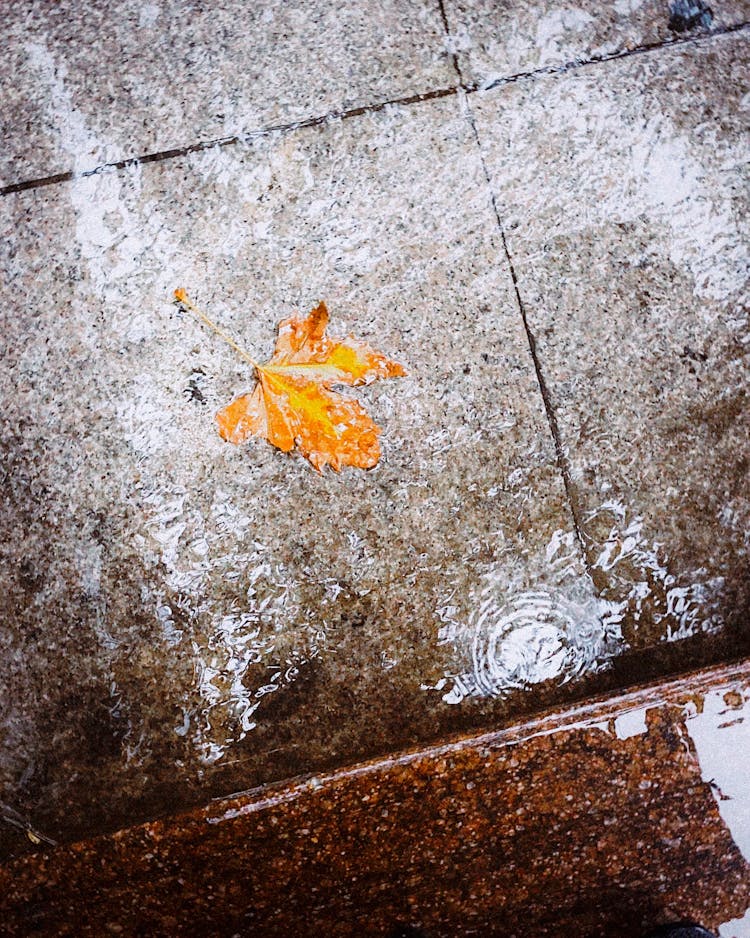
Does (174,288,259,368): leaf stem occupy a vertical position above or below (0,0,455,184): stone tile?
below

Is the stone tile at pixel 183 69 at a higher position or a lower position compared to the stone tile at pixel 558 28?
higher

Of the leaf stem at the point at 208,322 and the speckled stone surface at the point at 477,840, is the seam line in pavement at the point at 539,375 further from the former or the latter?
the leaf stem at the point at 208,322

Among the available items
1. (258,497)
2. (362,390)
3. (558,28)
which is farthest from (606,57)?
(258,497)

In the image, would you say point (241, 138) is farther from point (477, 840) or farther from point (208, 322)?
point (477, 840)

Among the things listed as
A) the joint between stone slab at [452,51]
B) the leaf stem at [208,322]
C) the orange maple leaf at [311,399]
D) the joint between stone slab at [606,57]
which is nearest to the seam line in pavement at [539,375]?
the joint between stone slab at [452,51]

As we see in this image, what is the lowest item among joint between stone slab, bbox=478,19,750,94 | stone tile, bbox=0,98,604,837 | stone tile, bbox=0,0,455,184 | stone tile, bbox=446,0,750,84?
stone tile, bbox=0,98,604,837

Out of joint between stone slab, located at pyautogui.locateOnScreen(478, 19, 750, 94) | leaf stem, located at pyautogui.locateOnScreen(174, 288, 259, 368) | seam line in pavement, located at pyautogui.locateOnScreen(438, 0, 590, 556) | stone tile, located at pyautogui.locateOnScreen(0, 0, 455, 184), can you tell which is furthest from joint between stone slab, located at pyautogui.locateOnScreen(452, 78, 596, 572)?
leaf stem, located at pyautogui.locateOnScreen(174, 288, 259, 368)

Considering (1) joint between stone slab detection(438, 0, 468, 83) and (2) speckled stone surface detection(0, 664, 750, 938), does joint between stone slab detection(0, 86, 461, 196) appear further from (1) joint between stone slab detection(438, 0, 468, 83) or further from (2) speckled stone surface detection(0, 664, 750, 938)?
(2) speckled stone surface detection(0, 664, 750, 938)
